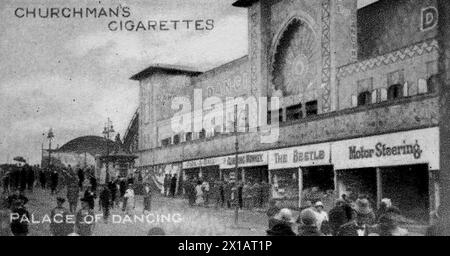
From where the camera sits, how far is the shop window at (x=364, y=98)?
1003 centimetres

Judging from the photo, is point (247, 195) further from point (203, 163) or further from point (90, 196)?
A: point (90, 196)

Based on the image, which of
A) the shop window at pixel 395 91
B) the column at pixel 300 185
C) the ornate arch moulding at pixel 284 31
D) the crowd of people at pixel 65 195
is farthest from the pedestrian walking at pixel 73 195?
the shop window at pixel 395 91

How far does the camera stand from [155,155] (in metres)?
11.7

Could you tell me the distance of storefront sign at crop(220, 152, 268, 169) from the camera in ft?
34.5

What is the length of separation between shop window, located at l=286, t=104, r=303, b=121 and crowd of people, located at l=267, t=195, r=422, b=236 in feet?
7.50

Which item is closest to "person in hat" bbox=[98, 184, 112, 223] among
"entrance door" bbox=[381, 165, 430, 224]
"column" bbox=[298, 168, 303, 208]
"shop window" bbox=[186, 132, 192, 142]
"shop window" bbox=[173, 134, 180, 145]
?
"shop window" bbox=[173, 134, 180, 145]

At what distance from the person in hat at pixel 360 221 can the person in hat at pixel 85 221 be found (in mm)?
3563

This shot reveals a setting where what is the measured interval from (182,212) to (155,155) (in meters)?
2.90

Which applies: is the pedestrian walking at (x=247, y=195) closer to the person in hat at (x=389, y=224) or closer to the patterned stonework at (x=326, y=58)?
the patterned stonework at (x=326, y=58)

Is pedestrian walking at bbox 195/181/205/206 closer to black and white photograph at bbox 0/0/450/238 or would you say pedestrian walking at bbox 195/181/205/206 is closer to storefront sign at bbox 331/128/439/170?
black and white photograph at bbox 0/0/450/238

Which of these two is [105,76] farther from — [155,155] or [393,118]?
[393,118]
